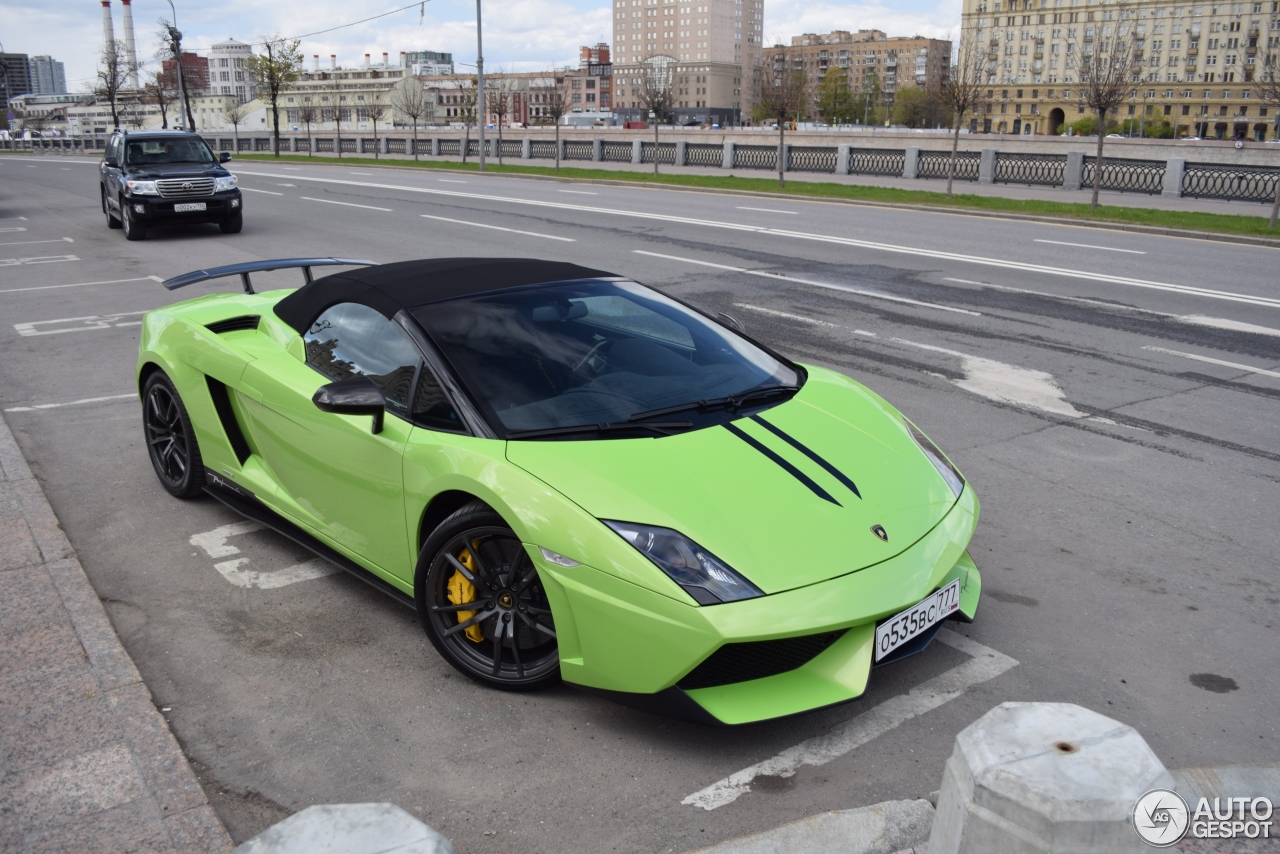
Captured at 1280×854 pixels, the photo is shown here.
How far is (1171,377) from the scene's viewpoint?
8.23 meters

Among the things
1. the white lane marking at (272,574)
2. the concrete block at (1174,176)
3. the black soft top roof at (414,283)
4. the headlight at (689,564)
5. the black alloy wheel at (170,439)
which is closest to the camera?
the headlight at (689,564)

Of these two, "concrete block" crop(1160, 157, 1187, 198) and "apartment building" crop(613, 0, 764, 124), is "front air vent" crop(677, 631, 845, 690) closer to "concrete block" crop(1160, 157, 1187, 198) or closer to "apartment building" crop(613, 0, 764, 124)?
"concrete block" crop(1160, 157, 1187, 198)

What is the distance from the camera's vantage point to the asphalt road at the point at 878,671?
10.3 ft

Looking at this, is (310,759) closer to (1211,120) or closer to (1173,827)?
(1173,827)

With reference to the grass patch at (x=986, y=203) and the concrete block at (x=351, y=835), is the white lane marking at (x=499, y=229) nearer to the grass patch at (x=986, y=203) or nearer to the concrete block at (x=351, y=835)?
the grass patch at (x=986, y=203)

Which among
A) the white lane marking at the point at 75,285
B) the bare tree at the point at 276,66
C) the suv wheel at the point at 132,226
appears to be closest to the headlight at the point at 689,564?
the white lane marking at the point at 75,285

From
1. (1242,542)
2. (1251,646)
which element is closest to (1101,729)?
(1251,646)

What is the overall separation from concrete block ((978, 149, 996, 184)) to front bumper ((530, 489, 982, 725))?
30568mm

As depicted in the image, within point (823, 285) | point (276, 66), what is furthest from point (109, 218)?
point (276, 66)

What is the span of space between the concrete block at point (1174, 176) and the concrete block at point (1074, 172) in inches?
90.7

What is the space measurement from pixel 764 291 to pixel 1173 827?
10.4 m

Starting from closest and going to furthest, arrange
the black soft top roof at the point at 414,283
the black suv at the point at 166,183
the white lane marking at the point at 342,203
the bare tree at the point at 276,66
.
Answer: the black soft top roof at the point at 414,283 → the black suv at the point at 166,183 → the white lane marking at the point at 342,203 → the bare tree at the point at 276,66

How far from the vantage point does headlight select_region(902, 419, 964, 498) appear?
156 inches

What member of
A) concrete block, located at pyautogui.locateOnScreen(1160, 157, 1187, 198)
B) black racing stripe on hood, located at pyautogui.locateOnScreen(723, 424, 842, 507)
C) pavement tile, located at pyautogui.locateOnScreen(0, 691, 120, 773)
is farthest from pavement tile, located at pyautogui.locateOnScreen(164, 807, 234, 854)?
concrete block, located at pyautogui.locateOnScreen(1160, 157, 1187, 198)
